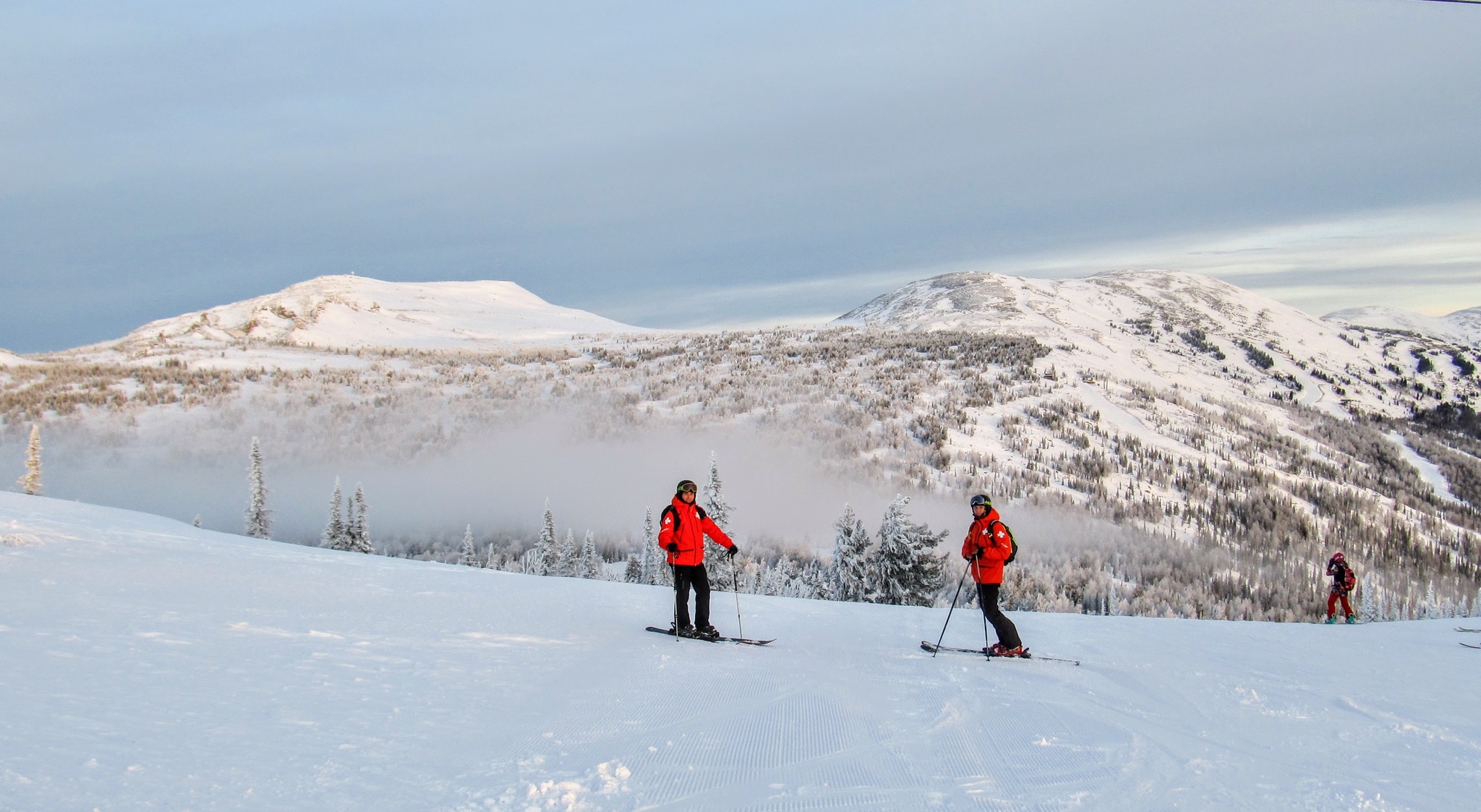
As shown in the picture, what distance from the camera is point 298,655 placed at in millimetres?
6715

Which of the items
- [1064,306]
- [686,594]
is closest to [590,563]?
[686,594]

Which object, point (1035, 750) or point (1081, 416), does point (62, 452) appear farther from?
point (1081, 416)

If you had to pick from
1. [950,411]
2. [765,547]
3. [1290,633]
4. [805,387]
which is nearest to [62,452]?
[765,547]

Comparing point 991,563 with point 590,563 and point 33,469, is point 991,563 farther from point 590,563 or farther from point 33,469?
point 33,469

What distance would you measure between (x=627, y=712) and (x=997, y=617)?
5520 millimetres

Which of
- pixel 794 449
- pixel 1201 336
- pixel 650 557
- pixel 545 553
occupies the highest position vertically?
pixel 1201 336

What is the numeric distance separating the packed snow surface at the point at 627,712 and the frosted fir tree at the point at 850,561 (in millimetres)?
18663

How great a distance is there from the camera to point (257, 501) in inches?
1457

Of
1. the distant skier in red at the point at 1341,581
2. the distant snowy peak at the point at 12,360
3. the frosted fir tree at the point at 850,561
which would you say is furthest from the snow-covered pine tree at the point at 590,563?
the distant snowy peak at the point at 12,360

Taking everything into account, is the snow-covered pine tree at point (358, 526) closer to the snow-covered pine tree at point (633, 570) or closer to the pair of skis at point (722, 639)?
the snow-covered pine tree at point (633, 570)

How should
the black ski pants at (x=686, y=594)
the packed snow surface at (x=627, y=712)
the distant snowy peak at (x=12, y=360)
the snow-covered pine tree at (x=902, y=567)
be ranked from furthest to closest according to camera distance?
the distant snowy peak at (x=12, y=360)
the snow-covered pine tree at (x=902, y=567)
the black ski pants at (x=686, y=594)
the packed snow surface at (x=627, y=712)

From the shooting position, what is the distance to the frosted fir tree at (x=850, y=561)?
29281 millimetres

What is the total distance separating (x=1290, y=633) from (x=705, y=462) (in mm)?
35784

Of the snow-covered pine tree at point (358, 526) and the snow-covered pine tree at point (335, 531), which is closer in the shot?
the snow-covered pine tree at point (335, 531)
